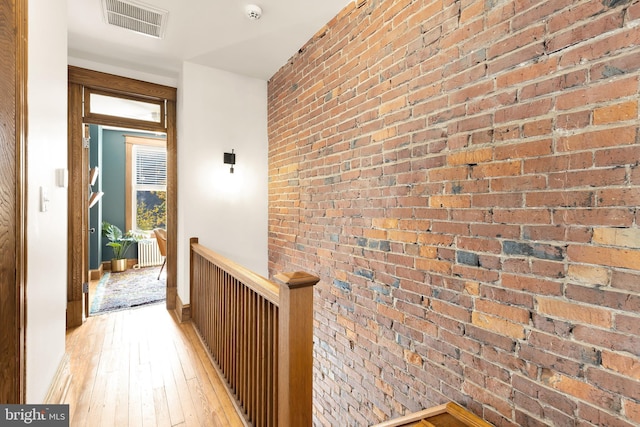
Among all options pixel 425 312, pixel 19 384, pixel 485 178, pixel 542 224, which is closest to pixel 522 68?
pixel 485 178

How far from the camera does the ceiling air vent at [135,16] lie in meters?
2.37

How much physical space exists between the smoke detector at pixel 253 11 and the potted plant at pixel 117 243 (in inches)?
202

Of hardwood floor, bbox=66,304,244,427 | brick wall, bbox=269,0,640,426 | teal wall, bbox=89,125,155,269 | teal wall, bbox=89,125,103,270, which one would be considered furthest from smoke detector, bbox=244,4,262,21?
teal wall, bbox=89,125,155,269

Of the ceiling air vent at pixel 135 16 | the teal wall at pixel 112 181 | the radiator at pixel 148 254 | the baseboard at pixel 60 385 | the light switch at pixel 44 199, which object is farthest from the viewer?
the radiator at pixel 148 254

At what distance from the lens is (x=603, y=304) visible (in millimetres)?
1036

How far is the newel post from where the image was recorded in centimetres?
121

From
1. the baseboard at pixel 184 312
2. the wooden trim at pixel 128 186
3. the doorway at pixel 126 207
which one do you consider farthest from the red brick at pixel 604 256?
the wooden trim at pixel 128 186

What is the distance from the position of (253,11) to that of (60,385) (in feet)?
9.63

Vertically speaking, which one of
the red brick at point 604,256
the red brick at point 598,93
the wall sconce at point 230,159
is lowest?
the red brick at point 604,256

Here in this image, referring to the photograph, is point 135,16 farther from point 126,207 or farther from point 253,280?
point 126,207

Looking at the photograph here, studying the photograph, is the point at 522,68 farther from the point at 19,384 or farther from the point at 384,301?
→ the point at 19,384

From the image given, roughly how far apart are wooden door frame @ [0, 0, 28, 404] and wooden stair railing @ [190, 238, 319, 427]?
3.03ft

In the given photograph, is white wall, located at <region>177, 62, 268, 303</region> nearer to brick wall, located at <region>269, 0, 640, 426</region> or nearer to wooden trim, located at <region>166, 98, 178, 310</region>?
wooden trim, located at <region>166, 98, 178, 310</region>

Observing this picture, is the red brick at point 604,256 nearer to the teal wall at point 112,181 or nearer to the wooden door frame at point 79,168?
the wooden door frame at point 79,168
